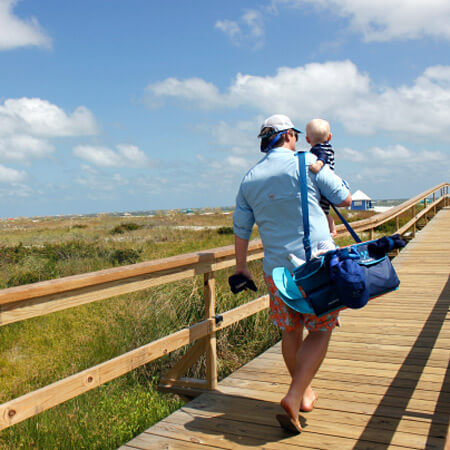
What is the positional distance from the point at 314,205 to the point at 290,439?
52.8 inches

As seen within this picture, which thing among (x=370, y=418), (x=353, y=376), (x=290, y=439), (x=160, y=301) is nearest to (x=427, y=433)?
(x=370, y=418)

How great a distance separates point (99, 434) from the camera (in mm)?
3621

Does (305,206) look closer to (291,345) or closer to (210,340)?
(291,345)

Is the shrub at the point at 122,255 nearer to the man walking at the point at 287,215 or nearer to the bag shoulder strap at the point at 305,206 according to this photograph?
the man walking at the point at 287,215

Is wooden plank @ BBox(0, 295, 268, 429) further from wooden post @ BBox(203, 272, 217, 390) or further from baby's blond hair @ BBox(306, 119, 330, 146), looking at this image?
baby's blond hair @ BBox(306, 119, 330, 146)

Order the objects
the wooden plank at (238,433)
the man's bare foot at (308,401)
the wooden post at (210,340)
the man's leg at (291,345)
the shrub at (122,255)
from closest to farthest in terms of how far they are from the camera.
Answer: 1. the wooden plank at (238,433)
2. the man's leg at (291,345)
3. the man's bare foot at (308,401)
4. the wooden post at (210,340)
5. the shrub at (122,255)

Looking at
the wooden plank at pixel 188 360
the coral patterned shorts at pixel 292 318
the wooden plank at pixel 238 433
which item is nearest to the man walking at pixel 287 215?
the coral patterned shorts at pixel 292 318

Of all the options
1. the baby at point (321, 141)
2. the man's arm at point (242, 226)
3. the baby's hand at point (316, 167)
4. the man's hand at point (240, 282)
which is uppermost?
the baby at point (321, 141)

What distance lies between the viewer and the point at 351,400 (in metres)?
3.52

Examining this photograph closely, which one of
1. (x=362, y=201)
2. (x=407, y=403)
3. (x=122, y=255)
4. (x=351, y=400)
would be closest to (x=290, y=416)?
(x=351, y=400)

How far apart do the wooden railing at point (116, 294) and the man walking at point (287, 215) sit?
0.65 meters

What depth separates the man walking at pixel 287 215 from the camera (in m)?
2.88

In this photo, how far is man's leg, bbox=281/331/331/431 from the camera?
9.55ft

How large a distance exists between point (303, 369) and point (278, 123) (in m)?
1.40
